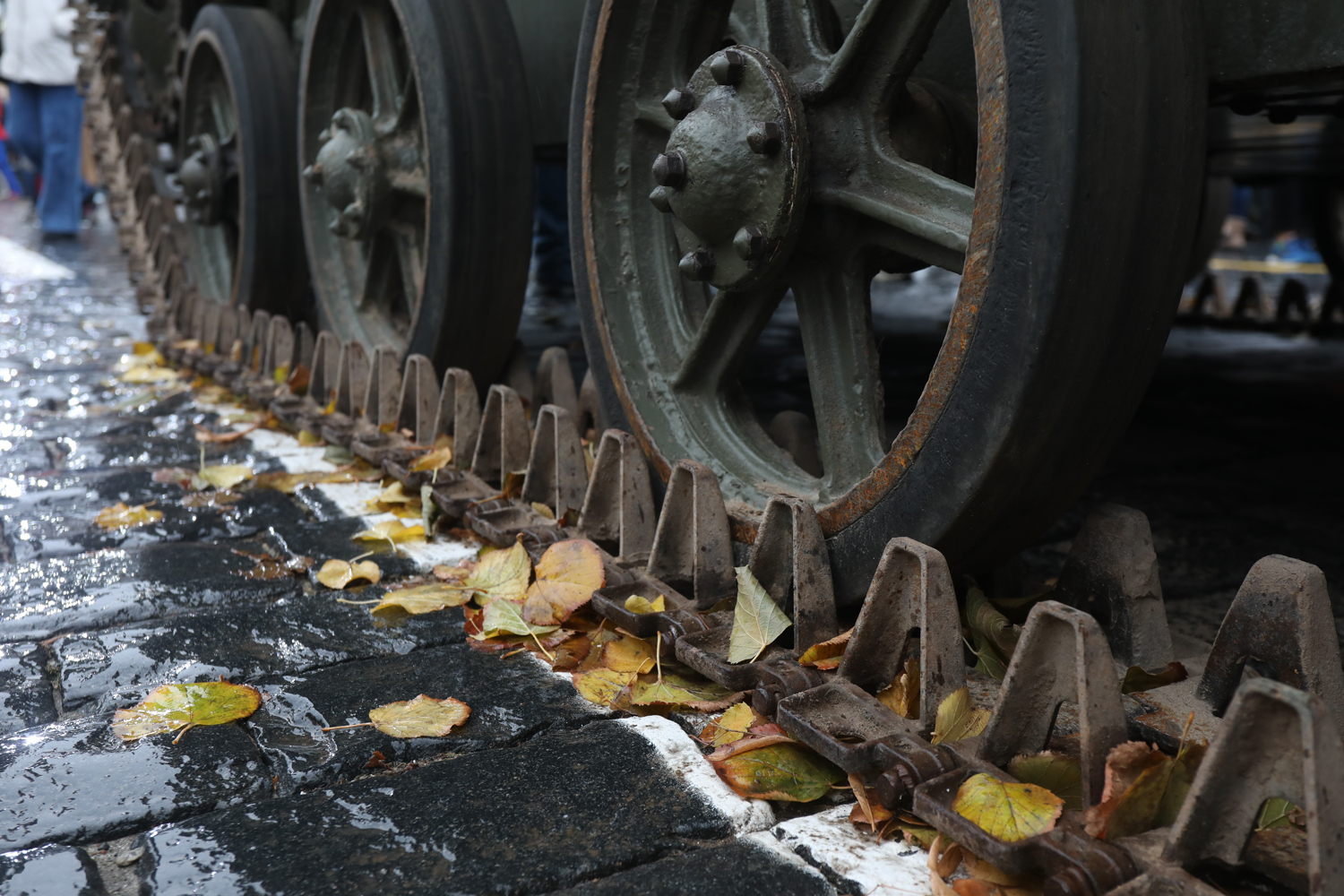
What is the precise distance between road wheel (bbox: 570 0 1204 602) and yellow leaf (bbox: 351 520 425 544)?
17.3 inches

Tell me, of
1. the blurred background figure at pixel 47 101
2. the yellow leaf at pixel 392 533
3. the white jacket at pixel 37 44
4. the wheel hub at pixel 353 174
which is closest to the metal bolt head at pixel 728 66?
the yellow leaf at pixel 392 533

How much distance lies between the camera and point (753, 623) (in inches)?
56.5

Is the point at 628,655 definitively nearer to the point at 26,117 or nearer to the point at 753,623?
the point at 753,623

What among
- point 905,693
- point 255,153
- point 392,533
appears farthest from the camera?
point 255,153

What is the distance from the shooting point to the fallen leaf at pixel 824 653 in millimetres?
1370

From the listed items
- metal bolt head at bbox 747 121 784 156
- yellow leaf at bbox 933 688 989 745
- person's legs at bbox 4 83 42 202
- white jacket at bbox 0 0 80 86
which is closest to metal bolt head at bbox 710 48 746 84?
metal bolt head at bbox 747 121 784 156

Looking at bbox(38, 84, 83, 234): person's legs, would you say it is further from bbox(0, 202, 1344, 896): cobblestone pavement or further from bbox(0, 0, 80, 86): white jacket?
bbox(0, 202, 1344, 896): cobblestone pavement

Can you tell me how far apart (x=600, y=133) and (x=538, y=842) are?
1293mm

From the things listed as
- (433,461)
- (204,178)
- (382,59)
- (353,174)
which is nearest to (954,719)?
(433,461)

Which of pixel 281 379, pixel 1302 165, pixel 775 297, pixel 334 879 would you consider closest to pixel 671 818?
pixel 334 879

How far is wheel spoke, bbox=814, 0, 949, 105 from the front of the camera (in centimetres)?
143

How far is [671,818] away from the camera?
1.11m

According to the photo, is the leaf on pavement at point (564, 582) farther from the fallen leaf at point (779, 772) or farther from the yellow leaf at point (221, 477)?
the yellow leaf at point (221, 477)

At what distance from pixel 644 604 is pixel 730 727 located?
31 centimetres
